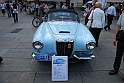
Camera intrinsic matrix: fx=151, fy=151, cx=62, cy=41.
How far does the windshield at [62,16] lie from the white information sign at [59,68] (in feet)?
8.28

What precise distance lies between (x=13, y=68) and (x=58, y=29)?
1698 millimetres

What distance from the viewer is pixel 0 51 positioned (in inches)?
220

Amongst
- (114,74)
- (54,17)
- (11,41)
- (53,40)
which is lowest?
(114,74)

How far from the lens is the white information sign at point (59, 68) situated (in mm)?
3434

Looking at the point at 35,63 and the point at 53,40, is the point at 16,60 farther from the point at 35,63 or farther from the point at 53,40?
the point at 53,40

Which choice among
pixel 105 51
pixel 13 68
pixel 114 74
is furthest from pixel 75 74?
pixel 105 51

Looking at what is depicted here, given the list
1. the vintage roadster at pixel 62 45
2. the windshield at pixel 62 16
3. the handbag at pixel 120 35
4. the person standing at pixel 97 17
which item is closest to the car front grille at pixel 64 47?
the vintage roadster at pixel 62 45

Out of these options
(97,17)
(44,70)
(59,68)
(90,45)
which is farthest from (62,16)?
(59,68)

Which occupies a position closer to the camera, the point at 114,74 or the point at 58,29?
the point at 114,74

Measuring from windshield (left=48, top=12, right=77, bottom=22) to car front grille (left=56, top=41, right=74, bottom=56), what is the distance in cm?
205

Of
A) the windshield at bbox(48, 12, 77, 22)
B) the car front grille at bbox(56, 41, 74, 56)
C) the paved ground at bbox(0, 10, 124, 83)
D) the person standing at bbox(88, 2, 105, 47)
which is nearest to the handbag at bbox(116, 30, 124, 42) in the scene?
the paved ground at bbox(0, 10, 124, 83)

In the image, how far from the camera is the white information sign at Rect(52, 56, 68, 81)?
343 centimetres

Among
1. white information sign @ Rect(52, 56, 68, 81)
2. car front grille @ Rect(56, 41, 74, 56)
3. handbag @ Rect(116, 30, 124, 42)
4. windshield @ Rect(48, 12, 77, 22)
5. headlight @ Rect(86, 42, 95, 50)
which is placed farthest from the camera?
windshield @ Rect(48, 12, 77, 22)

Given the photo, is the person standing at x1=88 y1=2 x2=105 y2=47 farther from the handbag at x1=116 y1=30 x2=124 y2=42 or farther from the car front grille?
the car front grille
